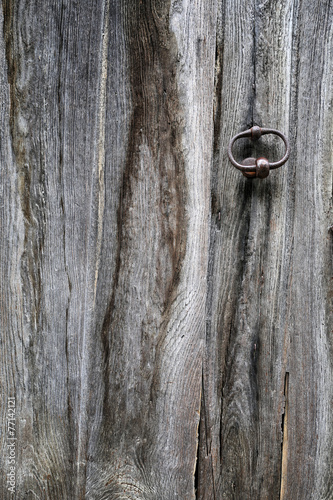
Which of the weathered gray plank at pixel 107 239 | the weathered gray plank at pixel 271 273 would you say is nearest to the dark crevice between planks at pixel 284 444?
the weathered gray plank at pixel 271 273

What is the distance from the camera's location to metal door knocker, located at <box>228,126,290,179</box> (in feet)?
2.08

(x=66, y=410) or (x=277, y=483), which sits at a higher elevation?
(x=66, y=410)

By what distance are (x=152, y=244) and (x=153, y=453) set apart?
420 millimetres

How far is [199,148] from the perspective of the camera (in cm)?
69

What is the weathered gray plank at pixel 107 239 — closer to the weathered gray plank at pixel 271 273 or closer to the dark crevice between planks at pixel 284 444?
the weathered gray plank at pixel 271 273

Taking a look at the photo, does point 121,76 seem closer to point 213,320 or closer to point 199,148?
point 199,148

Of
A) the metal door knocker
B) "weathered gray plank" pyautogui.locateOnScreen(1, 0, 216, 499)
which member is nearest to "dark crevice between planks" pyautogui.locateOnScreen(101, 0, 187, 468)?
"weathered gray plank" pyautogui.locateOnScreen(1, 0, 216, 499)

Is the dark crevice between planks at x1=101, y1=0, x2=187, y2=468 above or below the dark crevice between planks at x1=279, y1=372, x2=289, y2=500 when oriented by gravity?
above

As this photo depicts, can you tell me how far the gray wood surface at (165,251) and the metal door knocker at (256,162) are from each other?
0.03m

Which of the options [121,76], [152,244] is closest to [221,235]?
[152,244]

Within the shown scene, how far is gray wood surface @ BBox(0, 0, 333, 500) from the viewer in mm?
684

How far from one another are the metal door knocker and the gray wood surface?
0.11 ft

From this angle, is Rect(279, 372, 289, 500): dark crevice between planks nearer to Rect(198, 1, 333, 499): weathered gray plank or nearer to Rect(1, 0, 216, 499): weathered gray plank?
Rect(198, 1, 333, 499): weathered gray plank

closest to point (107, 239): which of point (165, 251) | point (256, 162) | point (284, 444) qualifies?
point (165, 251)
